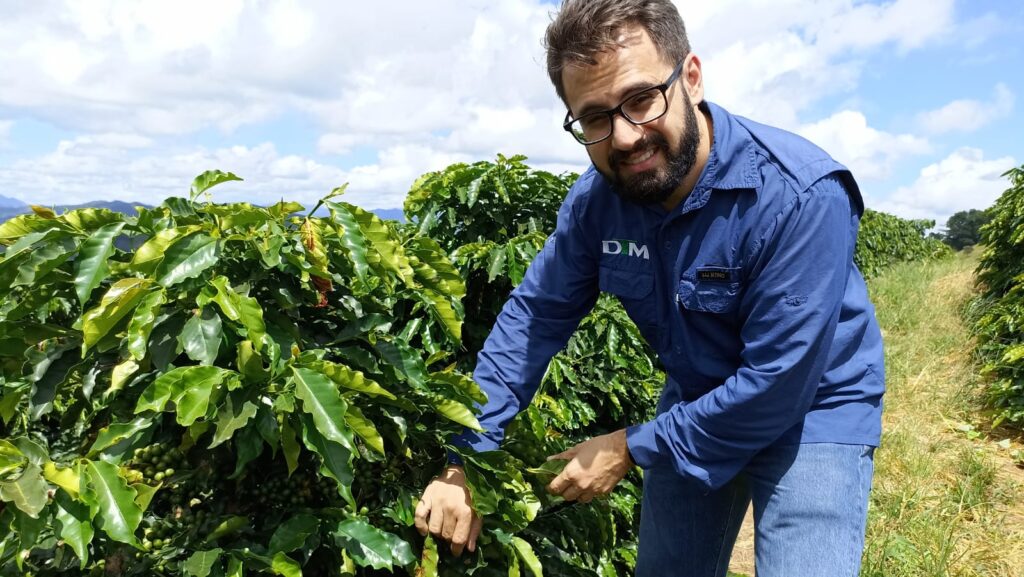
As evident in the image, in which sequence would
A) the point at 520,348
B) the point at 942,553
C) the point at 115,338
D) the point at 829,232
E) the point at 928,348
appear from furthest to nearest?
1. the point at 928,348
2. the point at 942,553
3. the point at 520,348
4. the point at 829,232
5. the point at 115,338

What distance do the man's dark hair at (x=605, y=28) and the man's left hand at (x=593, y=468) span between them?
1.04 metres

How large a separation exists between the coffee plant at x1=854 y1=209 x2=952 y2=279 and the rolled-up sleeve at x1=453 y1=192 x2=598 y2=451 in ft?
54.0

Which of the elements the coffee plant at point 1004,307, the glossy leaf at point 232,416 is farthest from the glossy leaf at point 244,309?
the coffee plant at point 1004,307

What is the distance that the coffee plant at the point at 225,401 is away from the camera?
5.25 feet

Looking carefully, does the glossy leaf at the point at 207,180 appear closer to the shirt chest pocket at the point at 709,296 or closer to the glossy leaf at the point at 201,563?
the glossy leaf at the point at 201,563

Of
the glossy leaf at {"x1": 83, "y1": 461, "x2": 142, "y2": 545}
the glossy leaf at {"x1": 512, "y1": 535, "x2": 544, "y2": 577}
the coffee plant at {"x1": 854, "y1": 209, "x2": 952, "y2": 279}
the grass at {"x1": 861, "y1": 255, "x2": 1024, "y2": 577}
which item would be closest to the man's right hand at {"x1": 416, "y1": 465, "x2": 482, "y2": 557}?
the glossy leaf at {"x1": 512, "y1": 535, "x2": 544, "y2": 577}

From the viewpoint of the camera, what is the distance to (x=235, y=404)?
1.64 m

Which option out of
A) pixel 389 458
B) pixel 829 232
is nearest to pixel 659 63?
pixel 829 232

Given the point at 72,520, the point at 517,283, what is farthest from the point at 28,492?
the point at 517,283

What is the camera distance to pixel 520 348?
2465 mm

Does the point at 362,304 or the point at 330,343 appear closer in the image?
the point at 330,343

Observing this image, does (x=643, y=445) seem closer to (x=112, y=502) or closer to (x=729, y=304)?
(x=729, y=304)

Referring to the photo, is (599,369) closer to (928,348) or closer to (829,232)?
(829,232)

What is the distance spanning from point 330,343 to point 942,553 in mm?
3383
